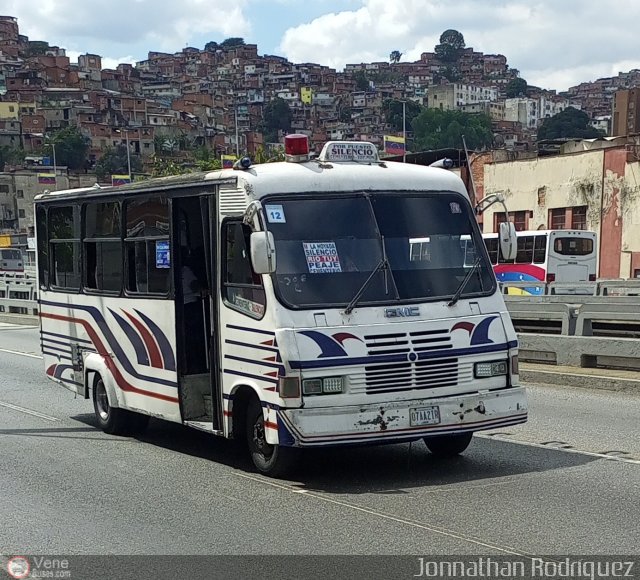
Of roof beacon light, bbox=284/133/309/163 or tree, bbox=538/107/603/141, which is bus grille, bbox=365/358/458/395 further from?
tree, bbox=538/107/603/141

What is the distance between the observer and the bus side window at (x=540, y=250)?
3316 centimetres

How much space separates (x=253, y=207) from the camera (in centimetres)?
830

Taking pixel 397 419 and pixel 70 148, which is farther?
pixel 70 148

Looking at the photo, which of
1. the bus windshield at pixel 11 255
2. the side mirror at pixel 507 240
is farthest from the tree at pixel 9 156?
the side mirror at pixel 507 240

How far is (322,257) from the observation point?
8.39 meters

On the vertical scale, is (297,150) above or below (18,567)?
above

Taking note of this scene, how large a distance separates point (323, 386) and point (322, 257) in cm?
113

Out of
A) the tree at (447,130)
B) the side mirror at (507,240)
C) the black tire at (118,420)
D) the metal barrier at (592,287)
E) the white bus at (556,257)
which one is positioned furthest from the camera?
the tree at (447,130)

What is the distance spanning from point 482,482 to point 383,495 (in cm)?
88

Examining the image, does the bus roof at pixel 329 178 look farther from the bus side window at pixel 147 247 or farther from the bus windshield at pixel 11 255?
the bus windshield at pixel 11 255

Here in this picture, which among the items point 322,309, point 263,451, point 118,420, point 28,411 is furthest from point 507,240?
point 28,411

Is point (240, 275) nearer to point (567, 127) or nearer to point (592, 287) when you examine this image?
point (592, 287)

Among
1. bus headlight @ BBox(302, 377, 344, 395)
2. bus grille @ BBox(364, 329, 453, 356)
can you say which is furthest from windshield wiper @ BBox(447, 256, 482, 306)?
bus headlight @ BBox(302, 377, 344, 395)

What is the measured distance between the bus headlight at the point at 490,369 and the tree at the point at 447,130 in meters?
142
